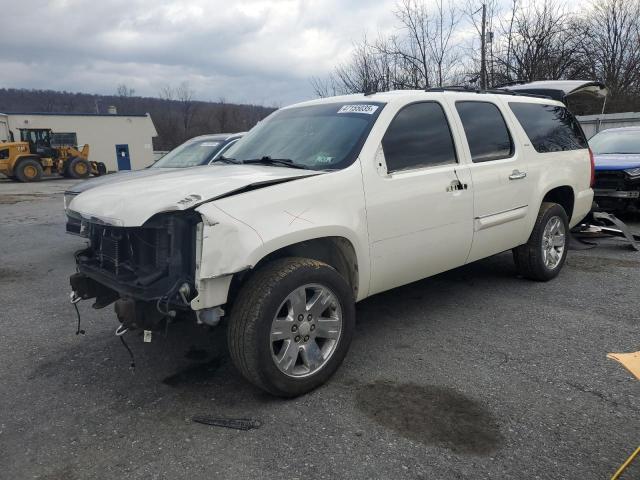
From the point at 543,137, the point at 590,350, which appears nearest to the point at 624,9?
the point at 543,137

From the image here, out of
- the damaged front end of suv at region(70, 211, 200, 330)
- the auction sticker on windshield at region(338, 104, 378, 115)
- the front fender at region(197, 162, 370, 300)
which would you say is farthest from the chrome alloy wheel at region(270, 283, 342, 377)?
the auction sticker on windshield at region(338, 104, 378, 115)

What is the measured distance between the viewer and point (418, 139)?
3791 millimetres

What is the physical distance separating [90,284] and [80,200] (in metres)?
0.56

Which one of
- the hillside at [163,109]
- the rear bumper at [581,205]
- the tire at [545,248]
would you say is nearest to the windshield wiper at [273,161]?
the tire at [545,248]

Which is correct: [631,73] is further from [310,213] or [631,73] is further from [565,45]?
[310,213]

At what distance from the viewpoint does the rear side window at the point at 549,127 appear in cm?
489

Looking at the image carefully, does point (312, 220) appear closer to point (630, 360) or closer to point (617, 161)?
point (630, 360)

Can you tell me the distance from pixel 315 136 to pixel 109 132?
4578 centimetres

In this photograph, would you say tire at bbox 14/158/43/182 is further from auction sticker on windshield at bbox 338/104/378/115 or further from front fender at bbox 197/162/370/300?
front fender at bbox 197/162/370/300

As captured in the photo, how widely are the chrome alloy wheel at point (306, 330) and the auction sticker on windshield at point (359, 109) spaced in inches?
55.8

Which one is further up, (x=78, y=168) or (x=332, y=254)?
(x=78, y=168)

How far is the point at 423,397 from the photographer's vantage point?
300 centimetres

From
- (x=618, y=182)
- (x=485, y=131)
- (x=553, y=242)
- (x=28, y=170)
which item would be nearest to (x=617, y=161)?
(x=618, y=182)

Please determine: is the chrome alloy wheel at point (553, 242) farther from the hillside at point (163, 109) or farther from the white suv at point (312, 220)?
the hillside at point (163, 109)
